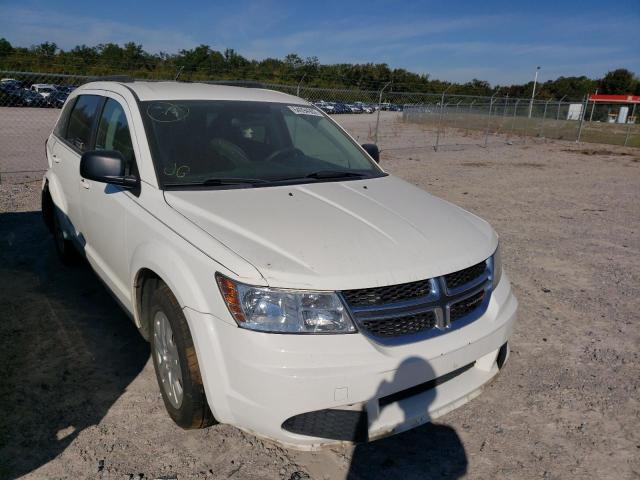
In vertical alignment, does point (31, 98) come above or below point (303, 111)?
below

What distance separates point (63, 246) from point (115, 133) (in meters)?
1.81

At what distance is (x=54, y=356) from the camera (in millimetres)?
3312

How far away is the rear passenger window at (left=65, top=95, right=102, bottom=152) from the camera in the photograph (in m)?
3.85

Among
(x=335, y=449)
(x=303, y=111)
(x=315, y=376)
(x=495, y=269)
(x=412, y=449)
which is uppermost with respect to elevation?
(x=303, y=111)

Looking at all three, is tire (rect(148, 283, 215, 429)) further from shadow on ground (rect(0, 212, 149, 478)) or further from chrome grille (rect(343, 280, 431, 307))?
chrome grille (rect(343, 280, 431, 307))

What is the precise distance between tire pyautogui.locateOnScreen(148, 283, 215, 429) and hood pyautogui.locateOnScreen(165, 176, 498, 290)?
0.42m

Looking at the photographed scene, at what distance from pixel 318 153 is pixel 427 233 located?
1.43 meters

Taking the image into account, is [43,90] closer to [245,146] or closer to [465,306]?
[245,146]

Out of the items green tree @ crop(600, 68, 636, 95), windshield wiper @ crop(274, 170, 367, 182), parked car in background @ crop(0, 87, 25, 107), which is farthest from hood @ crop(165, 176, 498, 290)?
green tree @ crop(600, 68, 636, 95)

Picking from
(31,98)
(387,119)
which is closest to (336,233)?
(31,98)

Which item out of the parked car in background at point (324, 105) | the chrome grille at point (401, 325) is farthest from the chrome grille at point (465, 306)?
the parked car in background at point (324, 105)

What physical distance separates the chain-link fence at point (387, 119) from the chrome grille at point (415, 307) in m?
8.74

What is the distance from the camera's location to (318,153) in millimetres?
3723

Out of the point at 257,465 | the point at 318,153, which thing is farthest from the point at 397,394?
the point at 318,153
